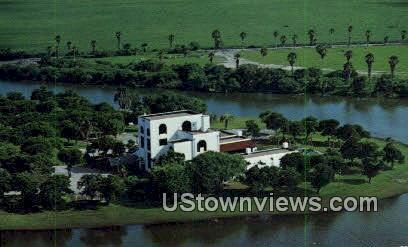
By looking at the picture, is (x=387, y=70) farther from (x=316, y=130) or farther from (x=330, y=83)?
(x=316, y=130)

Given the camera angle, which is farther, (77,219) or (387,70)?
(387,70)

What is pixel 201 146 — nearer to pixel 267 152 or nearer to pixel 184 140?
pixel 184 140

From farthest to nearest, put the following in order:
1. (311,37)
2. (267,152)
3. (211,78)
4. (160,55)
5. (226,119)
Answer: (311,37) < (160,55) < (211,78) < (226,119) < (267,152)

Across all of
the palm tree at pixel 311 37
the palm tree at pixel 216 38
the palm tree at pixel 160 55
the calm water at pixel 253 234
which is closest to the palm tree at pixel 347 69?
the palm tree at pixel 311 37

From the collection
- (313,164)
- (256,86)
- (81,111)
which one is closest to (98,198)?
(313,164)

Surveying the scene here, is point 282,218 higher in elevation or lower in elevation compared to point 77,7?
lower

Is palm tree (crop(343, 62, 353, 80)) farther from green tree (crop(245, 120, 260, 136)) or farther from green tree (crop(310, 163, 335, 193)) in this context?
green tree (crop(310, 163, 335, 193))

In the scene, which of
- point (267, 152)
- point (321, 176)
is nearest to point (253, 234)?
point (321, 176)
